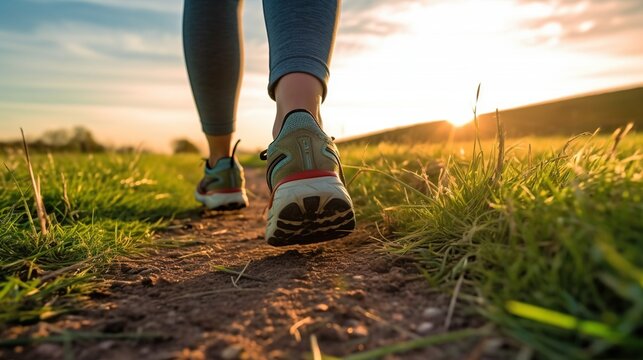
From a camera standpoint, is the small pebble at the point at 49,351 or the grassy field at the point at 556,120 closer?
the small pebble at the point at 49,351

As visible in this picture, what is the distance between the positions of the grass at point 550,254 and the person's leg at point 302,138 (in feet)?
0.89

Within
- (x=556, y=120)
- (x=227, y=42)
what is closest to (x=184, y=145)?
(x=556, y=120)

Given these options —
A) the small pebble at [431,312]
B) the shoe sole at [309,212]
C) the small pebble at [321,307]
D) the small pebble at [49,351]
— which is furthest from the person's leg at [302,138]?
the small pebble at [49,351]

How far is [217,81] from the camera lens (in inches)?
100

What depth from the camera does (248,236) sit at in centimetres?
219

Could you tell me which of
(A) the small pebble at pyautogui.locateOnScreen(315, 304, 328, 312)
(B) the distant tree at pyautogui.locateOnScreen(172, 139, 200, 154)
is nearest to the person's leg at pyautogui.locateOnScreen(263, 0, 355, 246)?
(A) the small pebble at pyautogui.locateOnScreen(315, 304, 328, 312)

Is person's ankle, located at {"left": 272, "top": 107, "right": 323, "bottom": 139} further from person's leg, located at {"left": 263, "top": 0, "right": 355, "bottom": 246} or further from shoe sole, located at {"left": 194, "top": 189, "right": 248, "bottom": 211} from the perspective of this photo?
shoe sole, located at {"left": 194, "top": 189, "right": 248, "bottom": 211}

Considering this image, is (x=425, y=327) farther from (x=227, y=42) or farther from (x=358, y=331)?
(x=227, y=42)

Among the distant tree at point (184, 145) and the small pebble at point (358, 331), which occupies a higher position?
the distant tree at point (184, 145)

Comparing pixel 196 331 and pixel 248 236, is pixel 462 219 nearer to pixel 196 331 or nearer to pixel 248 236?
pixel 196 331

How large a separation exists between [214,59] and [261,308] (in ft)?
5.73

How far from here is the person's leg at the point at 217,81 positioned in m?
2.43

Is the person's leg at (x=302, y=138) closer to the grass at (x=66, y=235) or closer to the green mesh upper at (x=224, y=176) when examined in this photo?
the grass at (x=66, y=235)

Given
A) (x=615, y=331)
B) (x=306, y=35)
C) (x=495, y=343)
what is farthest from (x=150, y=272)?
(x=615, y=331)
